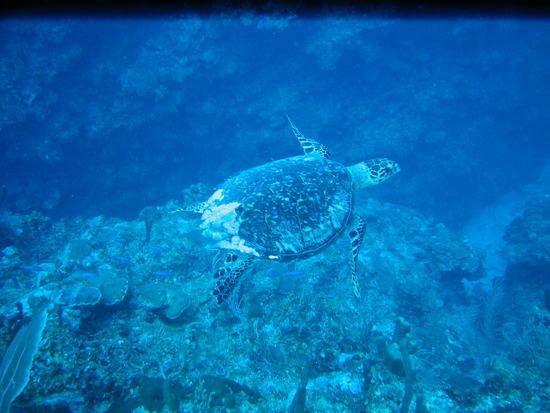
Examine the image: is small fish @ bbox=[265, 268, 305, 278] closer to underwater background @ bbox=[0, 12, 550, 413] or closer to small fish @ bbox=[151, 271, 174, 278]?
underwater background @ bbox=[0, 12, 550, 413]

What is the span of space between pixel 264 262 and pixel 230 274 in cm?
206

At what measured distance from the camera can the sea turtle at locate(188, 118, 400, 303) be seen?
15.4 ft

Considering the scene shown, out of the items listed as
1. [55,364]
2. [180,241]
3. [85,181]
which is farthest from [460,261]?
[85,181]

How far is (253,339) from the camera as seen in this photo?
467 cm

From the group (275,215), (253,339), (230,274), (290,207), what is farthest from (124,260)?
(290,207)

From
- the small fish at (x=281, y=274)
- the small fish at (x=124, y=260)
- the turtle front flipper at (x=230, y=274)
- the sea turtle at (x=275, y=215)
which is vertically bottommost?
the small fish at (x=124, y=260)

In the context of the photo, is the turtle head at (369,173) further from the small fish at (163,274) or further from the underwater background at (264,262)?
the small fish at (163,274)

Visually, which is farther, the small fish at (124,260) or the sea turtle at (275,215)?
the small fish at (124,260)

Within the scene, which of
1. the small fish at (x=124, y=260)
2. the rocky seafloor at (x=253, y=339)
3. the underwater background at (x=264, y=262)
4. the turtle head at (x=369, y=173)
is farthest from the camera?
the small fish at (x=124, y=260)

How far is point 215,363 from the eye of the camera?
436 centimetres

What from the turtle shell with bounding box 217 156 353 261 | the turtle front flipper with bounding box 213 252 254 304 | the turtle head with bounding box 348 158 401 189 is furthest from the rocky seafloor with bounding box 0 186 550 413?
the turtle head with bounding box 348 158 401 189

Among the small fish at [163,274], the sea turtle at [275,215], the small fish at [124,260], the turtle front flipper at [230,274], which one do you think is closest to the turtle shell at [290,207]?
the sea turtle at [275,215]

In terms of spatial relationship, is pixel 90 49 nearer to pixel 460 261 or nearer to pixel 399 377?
pixel 399 377

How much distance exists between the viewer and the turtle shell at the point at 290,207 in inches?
185
